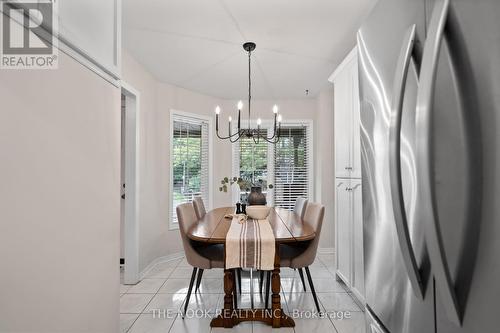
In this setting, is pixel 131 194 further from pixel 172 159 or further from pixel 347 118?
pixel 347 118

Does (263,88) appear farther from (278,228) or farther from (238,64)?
(278,228)

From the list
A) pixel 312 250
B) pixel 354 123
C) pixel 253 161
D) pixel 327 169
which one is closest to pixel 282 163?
pixel 253 161

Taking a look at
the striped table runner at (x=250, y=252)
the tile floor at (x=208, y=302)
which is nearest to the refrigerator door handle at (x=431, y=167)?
the striped table runner at (x=250, y=252)

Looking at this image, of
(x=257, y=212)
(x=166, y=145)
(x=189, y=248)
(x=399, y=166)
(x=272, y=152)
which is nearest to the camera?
(x=399, y=166)

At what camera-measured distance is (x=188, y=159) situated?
4.21m

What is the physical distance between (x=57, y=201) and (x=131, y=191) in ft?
7.70

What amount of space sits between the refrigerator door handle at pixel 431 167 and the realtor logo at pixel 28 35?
1.02m

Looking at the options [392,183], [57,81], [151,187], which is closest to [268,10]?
[57,81]

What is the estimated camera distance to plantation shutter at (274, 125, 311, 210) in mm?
4672

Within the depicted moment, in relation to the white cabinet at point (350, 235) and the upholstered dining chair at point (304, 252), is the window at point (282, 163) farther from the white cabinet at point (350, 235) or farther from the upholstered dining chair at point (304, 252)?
the upholstered dining chair at point (304, 252)

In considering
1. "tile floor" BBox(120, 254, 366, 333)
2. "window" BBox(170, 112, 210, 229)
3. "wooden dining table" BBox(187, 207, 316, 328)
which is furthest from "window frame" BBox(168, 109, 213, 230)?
"wooden dining table" BBox(187, 207, 316, 328)

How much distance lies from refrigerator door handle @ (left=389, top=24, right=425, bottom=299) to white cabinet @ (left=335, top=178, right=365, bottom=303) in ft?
5.67

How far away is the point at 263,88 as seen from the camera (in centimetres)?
409

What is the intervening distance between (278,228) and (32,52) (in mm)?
2002
